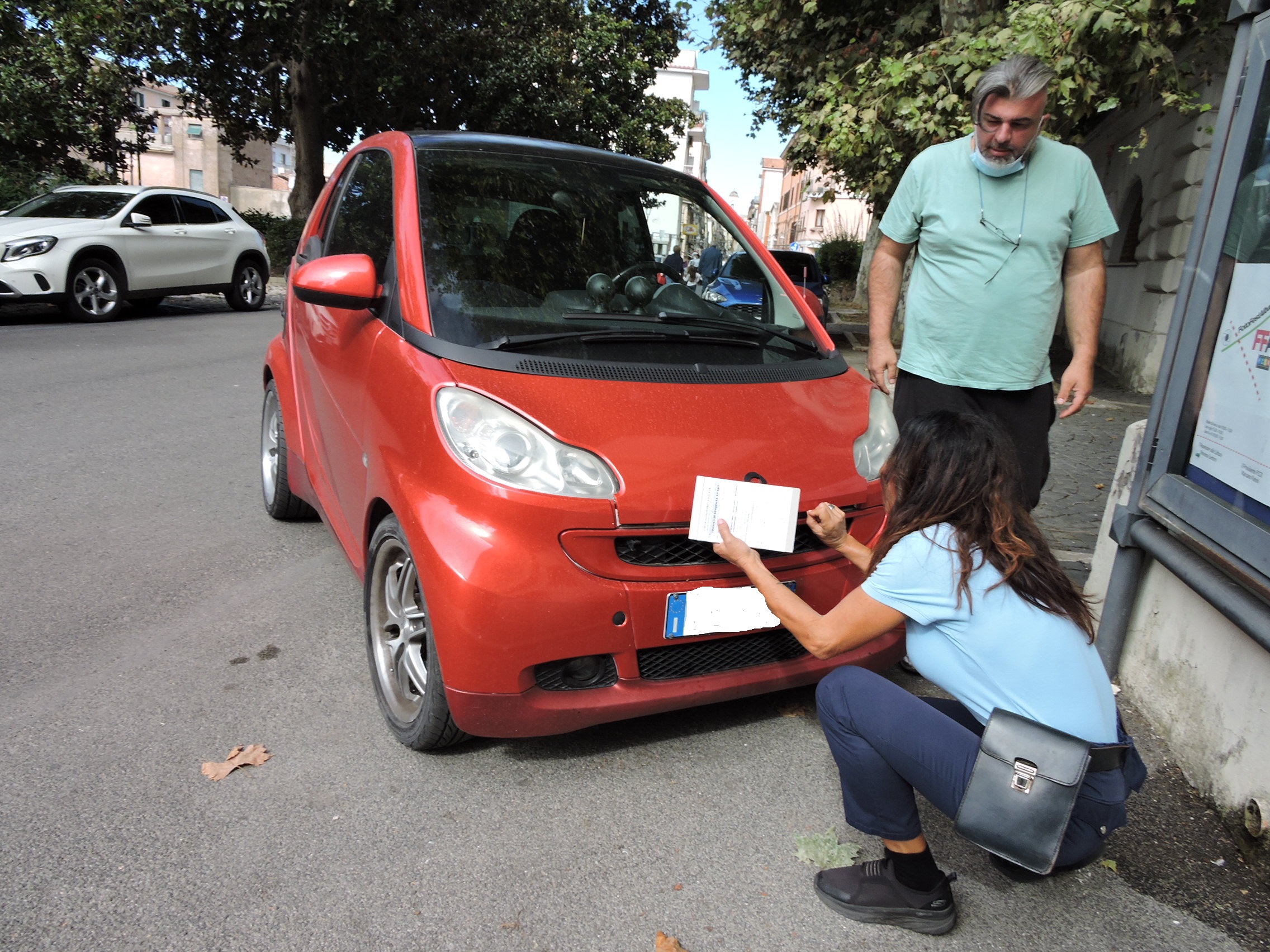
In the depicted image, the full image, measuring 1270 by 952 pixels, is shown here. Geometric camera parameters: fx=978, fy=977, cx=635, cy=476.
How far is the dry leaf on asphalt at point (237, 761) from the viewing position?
2652mm

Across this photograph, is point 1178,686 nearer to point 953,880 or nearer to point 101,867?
point 953,880

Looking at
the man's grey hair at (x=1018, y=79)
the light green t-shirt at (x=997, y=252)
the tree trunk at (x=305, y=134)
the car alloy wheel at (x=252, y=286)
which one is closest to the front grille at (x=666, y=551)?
the light green t-shirt at (x=997, y=252)

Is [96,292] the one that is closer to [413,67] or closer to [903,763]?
[413,67]

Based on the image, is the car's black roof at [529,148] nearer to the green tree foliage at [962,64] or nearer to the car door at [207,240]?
the green tree foliage at [962,64]

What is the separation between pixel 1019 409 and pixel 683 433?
4.52ft

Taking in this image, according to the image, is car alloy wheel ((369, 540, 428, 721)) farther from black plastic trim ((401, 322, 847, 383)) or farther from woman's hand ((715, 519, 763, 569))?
woman's hand ((715, 519, 763, 569))

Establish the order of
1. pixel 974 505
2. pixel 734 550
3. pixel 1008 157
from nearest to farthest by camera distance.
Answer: pixel 974 505
pixel 734 550
pixel 1008 157

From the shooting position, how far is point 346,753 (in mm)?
2787

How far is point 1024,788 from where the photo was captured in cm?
199

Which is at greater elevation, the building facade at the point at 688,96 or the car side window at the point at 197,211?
the building facade at the point at 688,96

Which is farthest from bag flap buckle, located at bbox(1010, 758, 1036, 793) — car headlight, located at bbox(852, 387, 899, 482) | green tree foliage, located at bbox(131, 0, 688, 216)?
green tree foliage, located at bbox(131, 0, 688, 216)

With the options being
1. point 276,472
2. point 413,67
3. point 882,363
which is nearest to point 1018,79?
point 882,363

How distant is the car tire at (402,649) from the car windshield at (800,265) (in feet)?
52.1

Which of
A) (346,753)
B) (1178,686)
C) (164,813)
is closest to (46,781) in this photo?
(164,813)
